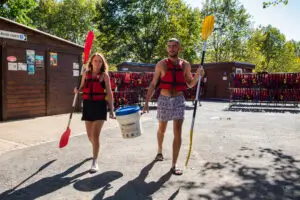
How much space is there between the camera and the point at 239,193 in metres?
3.83

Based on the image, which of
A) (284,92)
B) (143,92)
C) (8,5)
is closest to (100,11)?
(8,5)

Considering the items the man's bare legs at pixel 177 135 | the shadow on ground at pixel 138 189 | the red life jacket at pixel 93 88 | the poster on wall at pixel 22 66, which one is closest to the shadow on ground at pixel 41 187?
the shadow on ground at pixel 138 189

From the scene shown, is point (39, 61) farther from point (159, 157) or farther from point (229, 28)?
point (229, 28)

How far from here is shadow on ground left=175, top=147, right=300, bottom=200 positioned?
376 cm

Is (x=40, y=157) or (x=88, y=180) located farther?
(x=40, y=157)

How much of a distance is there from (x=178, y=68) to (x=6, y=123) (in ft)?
22.7

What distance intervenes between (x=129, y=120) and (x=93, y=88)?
80 centimetres

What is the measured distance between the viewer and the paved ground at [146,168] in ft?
12.6

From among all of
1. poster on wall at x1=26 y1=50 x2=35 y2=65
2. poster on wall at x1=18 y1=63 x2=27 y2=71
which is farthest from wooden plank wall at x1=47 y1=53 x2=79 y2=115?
poster on wall at x1=18 y1=63 x2=27 y2=71

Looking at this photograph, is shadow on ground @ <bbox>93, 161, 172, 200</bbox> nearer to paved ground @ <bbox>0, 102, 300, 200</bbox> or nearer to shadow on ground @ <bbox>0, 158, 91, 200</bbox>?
paved ground @ <bbox>0, 102, 300, 200</bbox>

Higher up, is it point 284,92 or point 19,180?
point 284,92

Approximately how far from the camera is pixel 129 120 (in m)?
4.85

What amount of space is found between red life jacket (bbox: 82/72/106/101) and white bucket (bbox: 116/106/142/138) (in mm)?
420

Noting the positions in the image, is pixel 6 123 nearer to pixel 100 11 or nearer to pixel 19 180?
pixel 19 180
